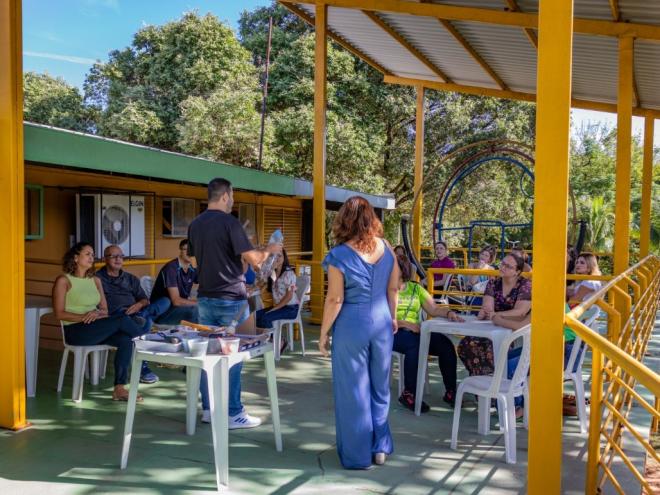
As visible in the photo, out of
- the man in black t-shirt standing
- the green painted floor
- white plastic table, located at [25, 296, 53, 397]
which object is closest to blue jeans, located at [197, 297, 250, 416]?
the man in black t-shirt standing

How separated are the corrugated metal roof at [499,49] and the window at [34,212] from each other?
4685mm

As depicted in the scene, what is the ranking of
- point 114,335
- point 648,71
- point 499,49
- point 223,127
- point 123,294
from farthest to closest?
point 223,127
point 499,49
point 648,71
point 123,294
point 114,335

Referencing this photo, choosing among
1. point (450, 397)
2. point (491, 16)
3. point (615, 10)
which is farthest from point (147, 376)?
point (615, 10)

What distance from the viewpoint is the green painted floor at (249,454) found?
3.55 m

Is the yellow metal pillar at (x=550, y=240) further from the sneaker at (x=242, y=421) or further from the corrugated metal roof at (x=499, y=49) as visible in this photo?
the corrugated metal roof at (x=499, y=49)

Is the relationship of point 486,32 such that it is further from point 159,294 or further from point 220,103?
point 220,103

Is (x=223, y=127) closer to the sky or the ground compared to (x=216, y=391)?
closer to the sky

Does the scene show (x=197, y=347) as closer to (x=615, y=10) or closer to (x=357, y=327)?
(x=357, y=327)

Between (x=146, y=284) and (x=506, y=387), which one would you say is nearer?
(x=506, y=387)

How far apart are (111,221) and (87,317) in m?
3.40

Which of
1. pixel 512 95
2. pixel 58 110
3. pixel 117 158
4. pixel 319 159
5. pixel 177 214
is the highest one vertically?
pixel 58 110

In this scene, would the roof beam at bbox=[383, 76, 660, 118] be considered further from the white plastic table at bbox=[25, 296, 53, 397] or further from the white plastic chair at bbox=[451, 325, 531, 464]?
the white plastic table at bbox=[25, 296, 53, 397]

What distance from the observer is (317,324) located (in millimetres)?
9242

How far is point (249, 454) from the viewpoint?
13.2 feet
